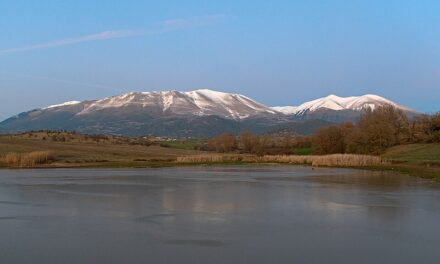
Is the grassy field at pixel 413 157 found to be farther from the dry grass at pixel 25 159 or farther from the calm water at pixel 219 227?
the dry grass at pixel 25 159

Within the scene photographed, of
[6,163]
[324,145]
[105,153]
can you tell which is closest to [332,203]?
[6,163]

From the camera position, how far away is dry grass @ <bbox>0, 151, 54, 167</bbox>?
4862 centimetres

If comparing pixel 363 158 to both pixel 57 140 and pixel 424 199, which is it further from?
pixel 57 140

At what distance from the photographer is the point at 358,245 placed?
449 inches

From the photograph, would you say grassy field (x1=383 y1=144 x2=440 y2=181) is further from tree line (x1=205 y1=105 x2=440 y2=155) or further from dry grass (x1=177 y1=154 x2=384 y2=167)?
tree line (x1=205 y1=105 x2=440 y2=155)

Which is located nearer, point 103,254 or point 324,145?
point 103,254

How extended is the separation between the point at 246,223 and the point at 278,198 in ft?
20.7

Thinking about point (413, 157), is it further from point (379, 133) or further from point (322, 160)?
point (379, 133)

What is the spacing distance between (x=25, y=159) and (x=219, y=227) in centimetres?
3945

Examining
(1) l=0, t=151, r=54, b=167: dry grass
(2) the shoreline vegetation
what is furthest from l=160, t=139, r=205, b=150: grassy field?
(1) l=0, t=151, r=54, b=167: dry grass

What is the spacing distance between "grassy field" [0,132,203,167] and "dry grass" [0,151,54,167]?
461 millimetres

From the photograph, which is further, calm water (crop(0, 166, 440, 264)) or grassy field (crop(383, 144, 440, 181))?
grassy field (crop(383, 144, 440, 181))

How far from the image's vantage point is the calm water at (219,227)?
10.5 metres

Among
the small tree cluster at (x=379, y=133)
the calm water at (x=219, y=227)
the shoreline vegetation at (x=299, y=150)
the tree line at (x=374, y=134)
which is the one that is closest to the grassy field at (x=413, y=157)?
the shoreline vegetation at (x=299, y=150)
